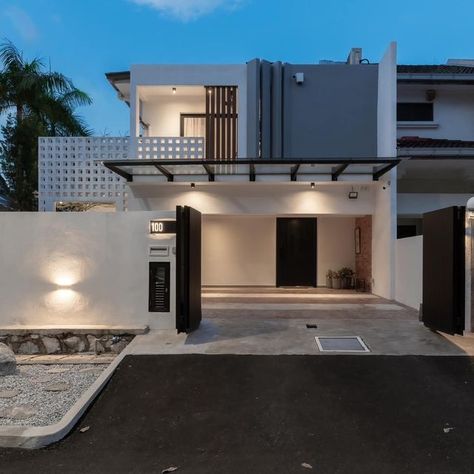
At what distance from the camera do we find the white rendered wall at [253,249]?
14430mm

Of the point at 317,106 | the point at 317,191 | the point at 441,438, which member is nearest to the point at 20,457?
the point at 441,438

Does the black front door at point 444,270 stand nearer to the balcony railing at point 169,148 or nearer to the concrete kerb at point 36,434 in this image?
the concrete kerb at point 36,434

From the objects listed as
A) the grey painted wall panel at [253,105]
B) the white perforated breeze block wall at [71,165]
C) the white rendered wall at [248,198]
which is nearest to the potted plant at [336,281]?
the white rendered wall at [248,198]

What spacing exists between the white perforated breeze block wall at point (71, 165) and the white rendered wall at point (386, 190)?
700cm

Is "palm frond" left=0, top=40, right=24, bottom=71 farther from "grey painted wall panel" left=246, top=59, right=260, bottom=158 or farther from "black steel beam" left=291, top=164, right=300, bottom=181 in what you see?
"black steel beam" left=291, top=164, right=300, bottom=181

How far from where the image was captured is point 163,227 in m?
7.14

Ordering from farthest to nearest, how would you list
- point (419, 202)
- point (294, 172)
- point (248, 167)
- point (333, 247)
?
point (333, 247) < point (419, 202) < point (294, 172) < point (248, 167)

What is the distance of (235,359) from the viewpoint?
570 cm

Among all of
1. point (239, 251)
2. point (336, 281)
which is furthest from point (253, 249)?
point (336, 281)

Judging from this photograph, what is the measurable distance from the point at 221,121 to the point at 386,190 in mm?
4813

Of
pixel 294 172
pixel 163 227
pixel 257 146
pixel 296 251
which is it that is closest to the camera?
pixel 163 227

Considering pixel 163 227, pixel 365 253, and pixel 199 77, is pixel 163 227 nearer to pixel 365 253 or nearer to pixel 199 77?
pixel 199 77

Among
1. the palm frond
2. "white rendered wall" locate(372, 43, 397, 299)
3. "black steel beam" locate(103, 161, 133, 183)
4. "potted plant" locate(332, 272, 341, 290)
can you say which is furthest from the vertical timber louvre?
the palm frond

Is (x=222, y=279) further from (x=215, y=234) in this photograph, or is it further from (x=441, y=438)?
(x=441, y=438)
